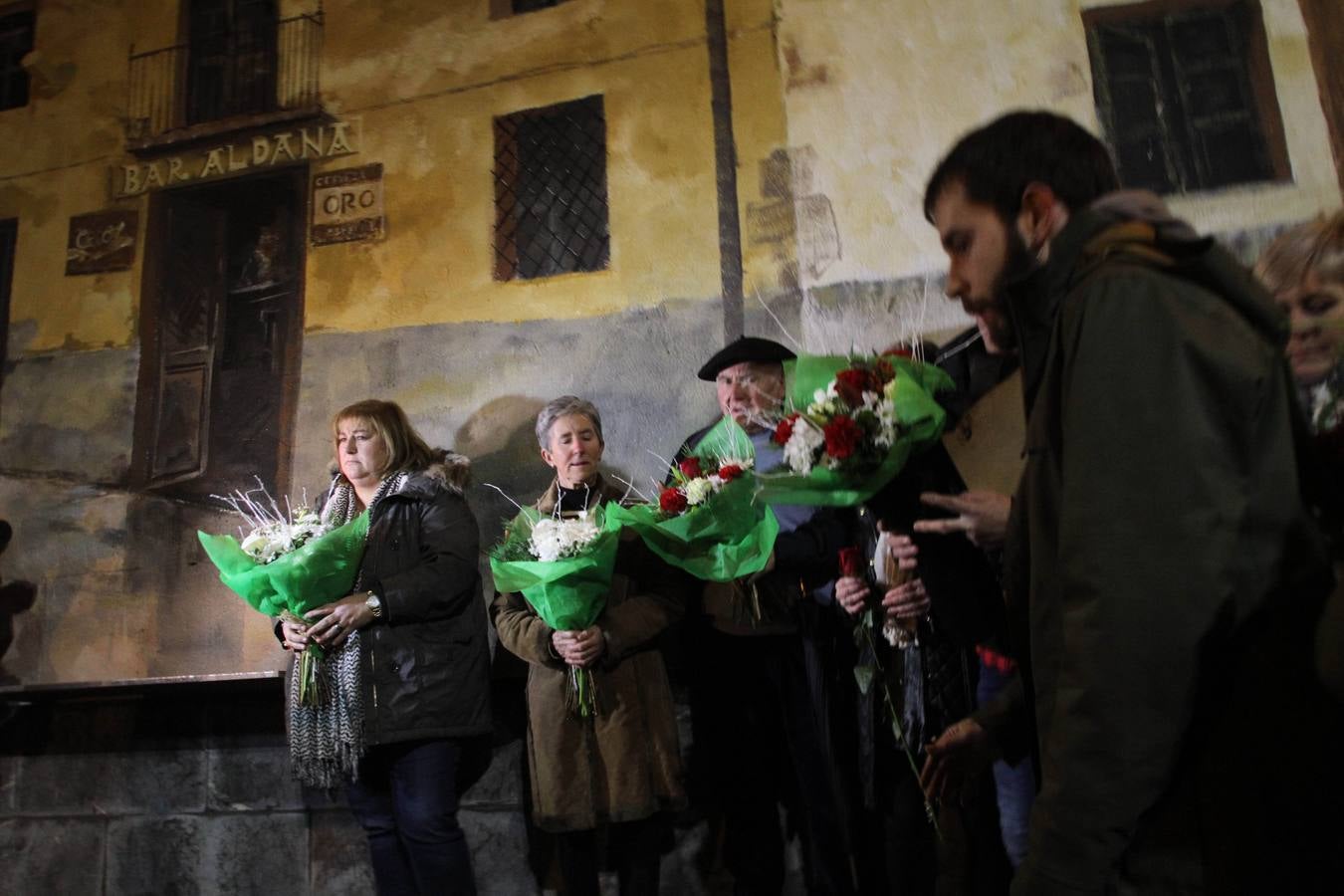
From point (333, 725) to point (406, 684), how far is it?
0.88 feet

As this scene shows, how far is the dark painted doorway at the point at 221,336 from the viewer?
4219mm

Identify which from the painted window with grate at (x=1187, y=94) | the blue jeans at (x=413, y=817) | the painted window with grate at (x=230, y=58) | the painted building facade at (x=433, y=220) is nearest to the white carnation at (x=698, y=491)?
the painted building facade at (x=433, y=220)

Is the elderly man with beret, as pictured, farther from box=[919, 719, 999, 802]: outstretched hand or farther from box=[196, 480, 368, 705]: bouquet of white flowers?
box=[196, 480, 368, 705]: bouquet of white flowers

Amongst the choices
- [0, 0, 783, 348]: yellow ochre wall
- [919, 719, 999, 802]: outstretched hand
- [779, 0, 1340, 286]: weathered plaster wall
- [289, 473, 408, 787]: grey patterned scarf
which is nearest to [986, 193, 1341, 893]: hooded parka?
[919, 719, 999, 802]: outstretched hand

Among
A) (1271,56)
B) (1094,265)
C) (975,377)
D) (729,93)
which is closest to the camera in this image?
(1094,265)

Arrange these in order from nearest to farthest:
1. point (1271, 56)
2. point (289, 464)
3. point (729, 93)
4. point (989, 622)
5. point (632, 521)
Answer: point (989, 622) → point (632, 521) → point (1271, 56) → point (729, 93) → point (289, 464)

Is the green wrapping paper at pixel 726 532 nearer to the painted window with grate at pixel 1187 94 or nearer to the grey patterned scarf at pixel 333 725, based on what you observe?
the grey patterned scarf at pixel 333 725

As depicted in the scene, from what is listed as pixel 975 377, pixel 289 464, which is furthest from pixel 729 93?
pixel 289 464

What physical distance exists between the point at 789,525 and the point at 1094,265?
1.88 m

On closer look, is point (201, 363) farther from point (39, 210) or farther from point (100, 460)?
point (39, 210)

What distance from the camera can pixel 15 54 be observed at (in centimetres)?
502

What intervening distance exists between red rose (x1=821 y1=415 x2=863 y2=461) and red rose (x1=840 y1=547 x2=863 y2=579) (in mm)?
632

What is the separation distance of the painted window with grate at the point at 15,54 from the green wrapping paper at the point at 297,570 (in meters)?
3.55

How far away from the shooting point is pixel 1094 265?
3.39 feet
